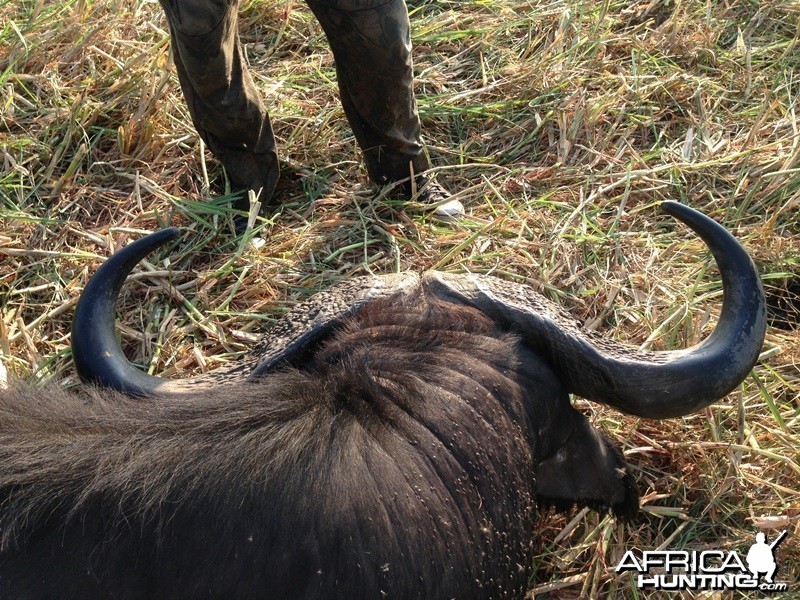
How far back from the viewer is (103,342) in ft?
8.58

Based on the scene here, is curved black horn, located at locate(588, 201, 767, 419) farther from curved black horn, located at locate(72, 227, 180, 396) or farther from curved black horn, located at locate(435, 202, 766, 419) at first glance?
curved black horn, located at locate(72, 227, 180, 396)

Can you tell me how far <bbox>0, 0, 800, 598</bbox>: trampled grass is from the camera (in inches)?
141

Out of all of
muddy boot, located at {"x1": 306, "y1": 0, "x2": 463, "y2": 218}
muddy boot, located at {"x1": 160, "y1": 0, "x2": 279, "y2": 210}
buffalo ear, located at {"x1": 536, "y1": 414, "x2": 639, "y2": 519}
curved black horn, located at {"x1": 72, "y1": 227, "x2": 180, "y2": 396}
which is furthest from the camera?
muddy boot, located at {"x1": 306, "y1": 0, "x2": 463, "y2": 218}

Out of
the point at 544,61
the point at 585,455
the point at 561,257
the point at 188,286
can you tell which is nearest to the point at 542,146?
the point at 544,61

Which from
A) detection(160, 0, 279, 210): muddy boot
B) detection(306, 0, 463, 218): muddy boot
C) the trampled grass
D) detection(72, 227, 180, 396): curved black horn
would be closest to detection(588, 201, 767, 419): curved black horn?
the trampled grass

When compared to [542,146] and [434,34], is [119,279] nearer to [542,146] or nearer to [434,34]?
[542,146]

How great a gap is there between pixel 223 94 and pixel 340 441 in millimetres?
2624

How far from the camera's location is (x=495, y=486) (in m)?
2.43

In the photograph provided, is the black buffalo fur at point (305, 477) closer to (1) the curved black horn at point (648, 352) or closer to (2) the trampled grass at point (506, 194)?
(1) the curved black horn at point (648, 352)

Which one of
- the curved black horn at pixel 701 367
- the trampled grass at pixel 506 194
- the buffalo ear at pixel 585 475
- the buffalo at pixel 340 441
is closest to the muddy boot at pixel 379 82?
the trampled grass at pixel 506 194

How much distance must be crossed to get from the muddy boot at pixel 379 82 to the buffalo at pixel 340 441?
1851 mm

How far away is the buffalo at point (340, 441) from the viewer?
2.11 metres

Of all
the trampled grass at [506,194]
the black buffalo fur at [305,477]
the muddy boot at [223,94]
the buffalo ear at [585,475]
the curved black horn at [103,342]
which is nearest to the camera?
the black buffalo fur at [305,477]

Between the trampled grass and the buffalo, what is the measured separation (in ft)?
2.70
